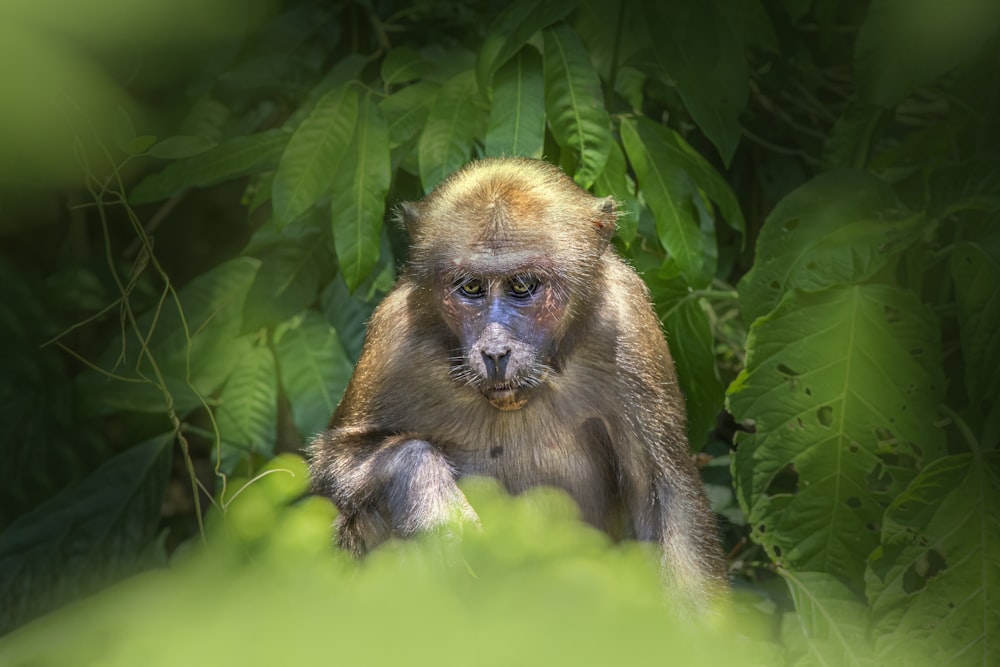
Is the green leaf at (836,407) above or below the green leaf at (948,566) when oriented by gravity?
above

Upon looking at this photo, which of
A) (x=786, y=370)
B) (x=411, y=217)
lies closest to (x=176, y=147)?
(x=411, y=217)

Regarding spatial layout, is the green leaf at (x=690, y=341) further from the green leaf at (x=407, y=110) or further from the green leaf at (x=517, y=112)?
the green leaf at (x=407, y=110)

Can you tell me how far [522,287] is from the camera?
3.84 m

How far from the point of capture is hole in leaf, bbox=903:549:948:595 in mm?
4336

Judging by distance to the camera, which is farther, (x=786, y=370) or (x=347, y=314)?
(x=347, y=314)

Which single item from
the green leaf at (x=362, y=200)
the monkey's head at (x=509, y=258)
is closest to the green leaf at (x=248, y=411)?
the green leaf at (x=362, y=200)

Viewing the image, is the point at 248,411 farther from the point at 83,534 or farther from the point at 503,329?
the point at 503,329

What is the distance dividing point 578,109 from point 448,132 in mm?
499

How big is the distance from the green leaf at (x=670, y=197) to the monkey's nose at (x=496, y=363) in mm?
1041

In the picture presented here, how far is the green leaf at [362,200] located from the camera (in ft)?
13.7

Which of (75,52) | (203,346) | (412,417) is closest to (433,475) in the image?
(412,417)

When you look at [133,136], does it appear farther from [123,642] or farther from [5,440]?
[5,440]

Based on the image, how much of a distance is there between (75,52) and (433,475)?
2.83m

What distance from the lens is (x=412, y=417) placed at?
4.19 m
